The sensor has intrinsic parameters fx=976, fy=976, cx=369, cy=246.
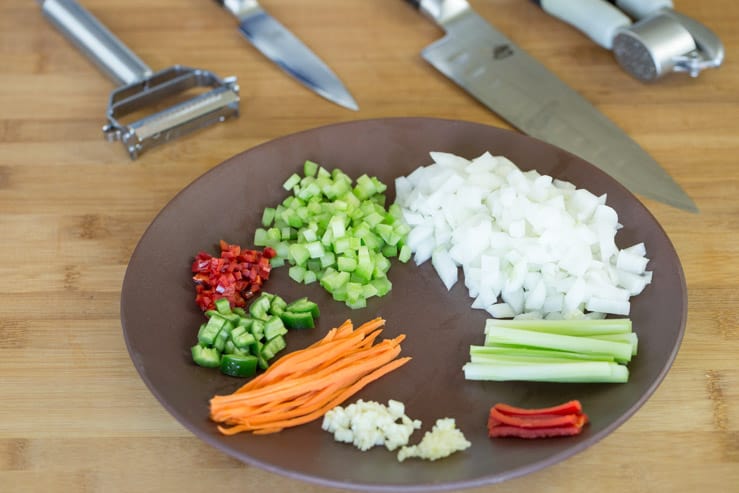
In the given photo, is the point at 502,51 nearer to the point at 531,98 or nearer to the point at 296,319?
the point at 531,98

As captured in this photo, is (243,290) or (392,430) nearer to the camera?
(392,430)

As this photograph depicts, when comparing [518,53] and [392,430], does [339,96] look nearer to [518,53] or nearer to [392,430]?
[518,53]

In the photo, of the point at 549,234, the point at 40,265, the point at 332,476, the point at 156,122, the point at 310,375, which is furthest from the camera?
the point at 156,122

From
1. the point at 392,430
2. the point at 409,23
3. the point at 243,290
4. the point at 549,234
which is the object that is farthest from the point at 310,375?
the point at 409,23

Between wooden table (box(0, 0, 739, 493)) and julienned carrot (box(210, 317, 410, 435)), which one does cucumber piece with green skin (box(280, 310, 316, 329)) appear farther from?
wooden table (box(0, 0, 739, 493))

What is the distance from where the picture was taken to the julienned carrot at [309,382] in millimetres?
1821

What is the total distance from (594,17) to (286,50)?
91cm

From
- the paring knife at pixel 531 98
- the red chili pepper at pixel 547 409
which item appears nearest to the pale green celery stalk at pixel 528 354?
the red chili pepper at pixel 547 409

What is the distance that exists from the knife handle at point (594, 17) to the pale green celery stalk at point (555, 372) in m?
1.31

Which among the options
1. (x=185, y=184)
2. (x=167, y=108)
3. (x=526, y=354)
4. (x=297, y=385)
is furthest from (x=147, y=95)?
(x=526, y=354)

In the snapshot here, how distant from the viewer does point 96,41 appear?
112 inches

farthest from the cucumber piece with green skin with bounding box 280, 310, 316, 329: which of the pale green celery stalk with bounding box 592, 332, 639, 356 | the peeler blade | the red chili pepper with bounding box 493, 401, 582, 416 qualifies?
the peeler blade

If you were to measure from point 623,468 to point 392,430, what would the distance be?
47 centimetres

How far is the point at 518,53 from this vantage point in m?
2.86
